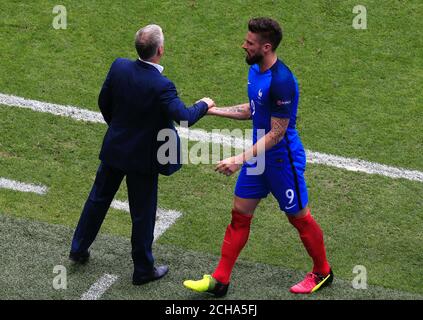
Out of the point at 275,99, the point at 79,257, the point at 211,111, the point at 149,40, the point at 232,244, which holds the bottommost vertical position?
the point at 79,257

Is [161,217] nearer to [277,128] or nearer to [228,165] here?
[228,165]

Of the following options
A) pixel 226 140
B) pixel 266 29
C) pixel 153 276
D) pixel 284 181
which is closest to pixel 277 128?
pixel 284 181

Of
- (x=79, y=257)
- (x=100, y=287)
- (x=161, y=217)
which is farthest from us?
(x=161, y=217)

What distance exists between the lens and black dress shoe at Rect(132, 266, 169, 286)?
7.73m

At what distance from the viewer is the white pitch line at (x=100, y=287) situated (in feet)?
24.7

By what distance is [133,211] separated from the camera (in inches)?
299

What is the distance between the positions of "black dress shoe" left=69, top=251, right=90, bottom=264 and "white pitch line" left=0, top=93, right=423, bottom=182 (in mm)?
2148

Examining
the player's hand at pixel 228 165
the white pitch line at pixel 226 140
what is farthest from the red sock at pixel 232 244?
the white pitch line at pixel 226 140

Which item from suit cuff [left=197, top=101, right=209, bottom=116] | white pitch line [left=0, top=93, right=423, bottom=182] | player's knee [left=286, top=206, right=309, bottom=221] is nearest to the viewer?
suit cuff [left=197, top=101, right=209, bottom=116]

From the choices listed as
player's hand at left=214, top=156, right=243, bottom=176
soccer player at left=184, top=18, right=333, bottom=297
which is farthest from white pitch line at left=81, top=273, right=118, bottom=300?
player's hand at left=214, top=156, right=243, bottom=176

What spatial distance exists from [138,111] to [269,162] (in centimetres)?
99

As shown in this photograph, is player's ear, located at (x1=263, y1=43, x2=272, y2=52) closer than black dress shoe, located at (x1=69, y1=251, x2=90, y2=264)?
Yes

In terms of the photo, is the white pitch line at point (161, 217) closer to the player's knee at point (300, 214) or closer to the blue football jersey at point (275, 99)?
the player's knee at point (300, 214)

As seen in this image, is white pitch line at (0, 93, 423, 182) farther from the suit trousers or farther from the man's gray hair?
the man's gray hair
